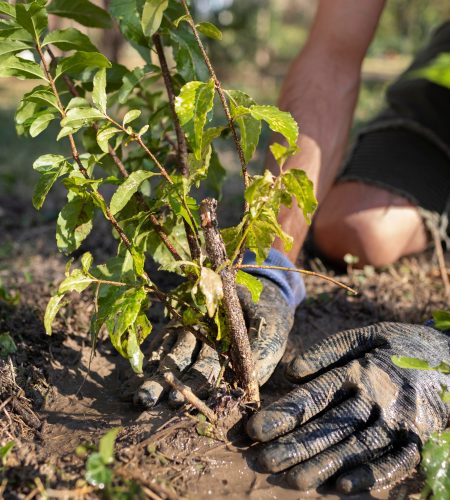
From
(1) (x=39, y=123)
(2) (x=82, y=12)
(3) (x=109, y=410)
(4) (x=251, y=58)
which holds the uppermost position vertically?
(2) (x=82, y=12)

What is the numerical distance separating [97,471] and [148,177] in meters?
0.74

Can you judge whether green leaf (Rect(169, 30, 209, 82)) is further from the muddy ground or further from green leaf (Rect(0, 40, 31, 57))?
the muddy ground

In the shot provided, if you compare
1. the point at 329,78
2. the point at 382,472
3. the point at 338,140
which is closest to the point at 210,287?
the point at 382,472

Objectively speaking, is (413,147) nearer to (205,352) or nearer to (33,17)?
(205,352)

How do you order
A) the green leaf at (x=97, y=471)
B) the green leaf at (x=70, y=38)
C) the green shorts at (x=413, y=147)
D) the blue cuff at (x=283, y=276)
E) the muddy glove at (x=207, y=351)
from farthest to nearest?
the green shorts at (x=413, y=147) → the blue cuff at (x=283, y=276) → the muddy glove at (x=207, y=351) → the green leaf at (x=70, y=38) → the green leaf at (x=97, y=471)

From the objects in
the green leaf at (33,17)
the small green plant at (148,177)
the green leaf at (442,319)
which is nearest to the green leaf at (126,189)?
the small green plant at (148,177)

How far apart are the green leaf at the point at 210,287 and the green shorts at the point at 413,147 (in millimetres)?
2099

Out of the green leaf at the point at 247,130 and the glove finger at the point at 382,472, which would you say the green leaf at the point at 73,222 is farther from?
the glove finger at the point at 382,472

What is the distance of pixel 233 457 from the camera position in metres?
1.66

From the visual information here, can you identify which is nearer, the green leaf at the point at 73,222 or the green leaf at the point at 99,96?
the green leaf at the point at 99,96

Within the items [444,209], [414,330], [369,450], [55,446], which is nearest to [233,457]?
[369,450]

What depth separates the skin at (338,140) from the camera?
2.84 meters

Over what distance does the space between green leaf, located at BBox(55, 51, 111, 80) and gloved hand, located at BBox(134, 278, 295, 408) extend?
2.63ft

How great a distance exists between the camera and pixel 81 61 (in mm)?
1664
